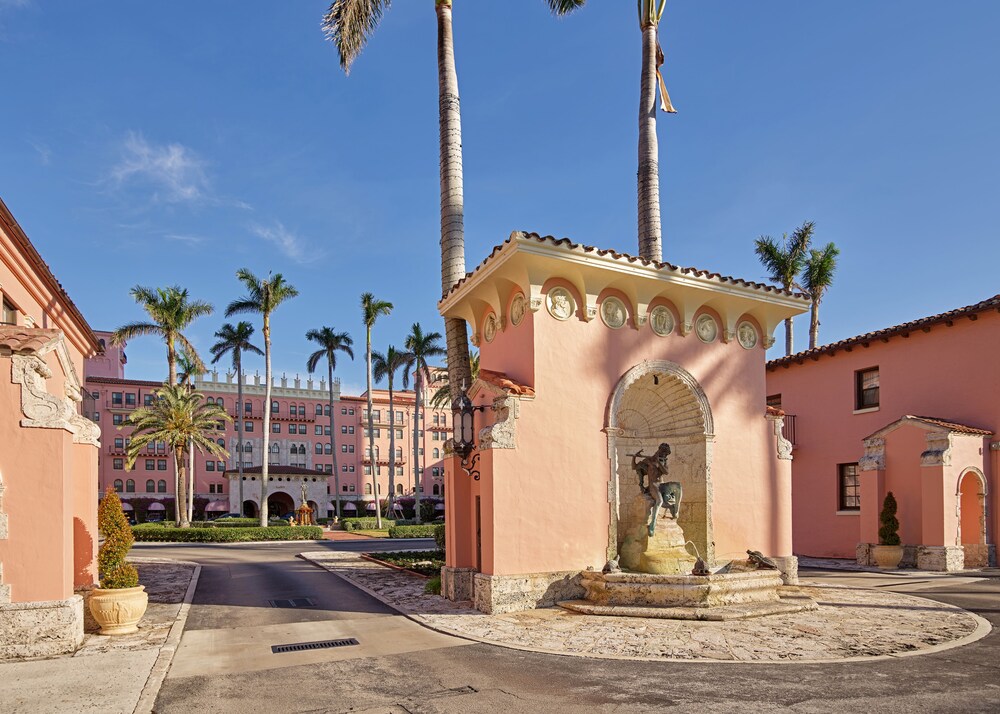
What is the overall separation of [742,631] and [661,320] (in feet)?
22.3

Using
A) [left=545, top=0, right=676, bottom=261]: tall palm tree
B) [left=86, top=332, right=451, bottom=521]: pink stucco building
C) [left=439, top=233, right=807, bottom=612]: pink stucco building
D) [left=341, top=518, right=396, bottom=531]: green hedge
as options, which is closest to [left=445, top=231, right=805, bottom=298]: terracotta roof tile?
[left=439, top=233, right=807, bottom=612]: pink stucco building

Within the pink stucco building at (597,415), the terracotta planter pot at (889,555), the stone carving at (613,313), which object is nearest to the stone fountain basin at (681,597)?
the pink stucco building at (597,415)

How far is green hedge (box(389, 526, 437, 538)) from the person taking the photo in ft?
135

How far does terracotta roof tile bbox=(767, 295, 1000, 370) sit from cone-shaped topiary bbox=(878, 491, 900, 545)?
210 inches

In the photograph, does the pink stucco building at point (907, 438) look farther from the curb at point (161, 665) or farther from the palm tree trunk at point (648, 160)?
the curb at point (161, 665)

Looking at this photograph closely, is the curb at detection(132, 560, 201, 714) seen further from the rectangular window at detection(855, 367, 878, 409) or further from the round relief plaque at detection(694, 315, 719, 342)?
the rectangular window at detection(855, 367, 878, 409)

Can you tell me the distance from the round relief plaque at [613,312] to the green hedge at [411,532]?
1184 inches

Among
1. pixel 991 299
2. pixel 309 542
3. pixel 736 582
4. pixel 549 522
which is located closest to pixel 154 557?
pixel 309 542

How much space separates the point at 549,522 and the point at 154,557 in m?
21.0

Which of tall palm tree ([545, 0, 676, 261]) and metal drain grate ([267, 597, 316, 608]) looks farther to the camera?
tall palm tree ([545, 0, 676, 261])

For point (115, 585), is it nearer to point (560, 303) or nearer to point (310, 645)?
point (310, 645)

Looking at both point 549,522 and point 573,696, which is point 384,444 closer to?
point 549,522

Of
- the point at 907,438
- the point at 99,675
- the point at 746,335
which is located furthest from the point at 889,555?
the point at 99,675

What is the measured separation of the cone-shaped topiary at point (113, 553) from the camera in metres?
11.1
